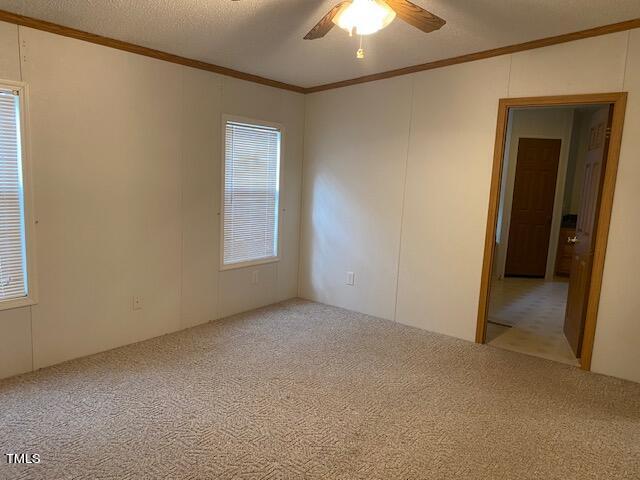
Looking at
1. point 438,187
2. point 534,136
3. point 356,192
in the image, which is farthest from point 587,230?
point 534,136

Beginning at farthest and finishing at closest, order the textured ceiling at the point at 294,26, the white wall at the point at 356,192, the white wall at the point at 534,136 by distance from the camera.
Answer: the white wall at the point at 534,136 → the white wall at the point at 356,192 → the textured ceiling at the point at 294,26

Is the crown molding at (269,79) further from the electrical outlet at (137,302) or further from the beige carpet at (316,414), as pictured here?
the beige carpet at (316,414)

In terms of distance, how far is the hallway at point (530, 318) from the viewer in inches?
148

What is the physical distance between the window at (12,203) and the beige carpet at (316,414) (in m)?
0.64

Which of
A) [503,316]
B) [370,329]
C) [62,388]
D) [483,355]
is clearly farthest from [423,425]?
[503,316]

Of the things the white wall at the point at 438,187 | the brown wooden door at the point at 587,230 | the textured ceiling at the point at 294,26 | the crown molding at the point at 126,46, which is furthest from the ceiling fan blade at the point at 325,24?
the brown wooden door at the point at 587,230

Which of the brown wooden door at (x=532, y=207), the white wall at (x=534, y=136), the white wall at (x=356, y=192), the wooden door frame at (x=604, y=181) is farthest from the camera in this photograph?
the brown wooden door at (x=532, y=207)

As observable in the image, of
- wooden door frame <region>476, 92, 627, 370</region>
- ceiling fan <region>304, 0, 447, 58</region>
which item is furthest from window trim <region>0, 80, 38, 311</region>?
wooden door frame <region>476, 92, 627, 370</region>

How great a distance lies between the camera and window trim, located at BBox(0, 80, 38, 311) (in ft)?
9.19

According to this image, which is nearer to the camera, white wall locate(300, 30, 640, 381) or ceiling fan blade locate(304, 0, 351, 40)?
ceiling fan blade locate(304, 0, 351, 40)

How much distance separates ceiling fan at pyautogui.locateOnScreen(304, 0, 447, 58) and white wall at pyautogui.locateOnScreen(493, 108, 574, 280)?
4.80 metres

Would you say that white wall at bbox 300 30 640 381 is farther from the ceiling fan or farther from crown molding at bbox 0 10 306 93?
the ceiling fan

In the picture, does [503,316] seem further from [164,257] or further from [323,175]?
[164,257]

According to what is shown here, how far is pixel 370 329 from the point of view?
4082mm
